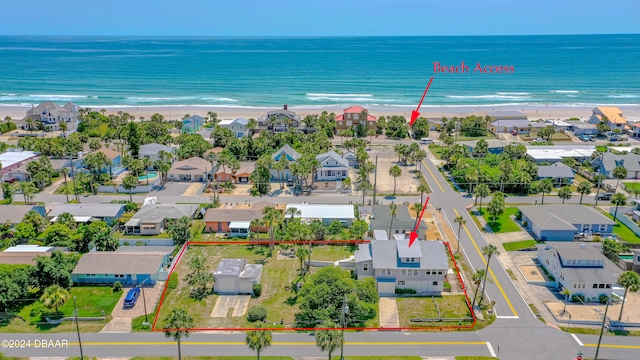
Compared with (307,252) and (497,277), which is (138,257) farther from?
(497,277)

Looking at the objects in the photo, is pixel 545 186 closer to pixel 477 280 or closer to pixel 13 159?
pixel 477 280

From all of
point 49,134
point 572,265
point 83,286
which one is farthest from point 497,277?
point 49,134

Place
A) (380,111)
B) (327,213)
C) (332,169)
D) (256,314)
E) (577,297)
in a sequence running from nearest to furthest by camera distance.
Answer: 1. (256,314)
2. (577,297)
3. (327,213)
4. (332,169)
5. (380,111)

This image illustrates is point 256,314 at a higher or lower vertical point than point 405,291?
lower

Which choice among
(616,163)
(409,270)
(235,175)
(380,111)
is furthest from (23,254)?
(380,111)

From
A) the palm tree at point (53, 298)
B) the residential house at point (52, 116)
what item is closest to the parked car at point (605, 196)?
the palm tree at point (53, 298)

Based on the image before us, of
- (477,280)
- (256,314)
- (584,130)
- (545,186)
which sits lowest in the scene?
(256,314)

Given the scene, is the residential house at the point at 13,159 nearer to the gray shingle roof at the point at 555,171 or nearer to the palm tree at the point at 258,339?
the palm tree at the point at 258,339
